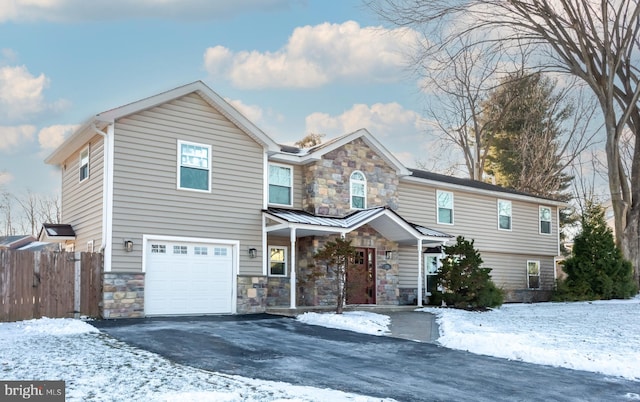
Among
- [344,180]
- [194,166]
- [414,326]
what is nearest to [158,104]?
[194,166]

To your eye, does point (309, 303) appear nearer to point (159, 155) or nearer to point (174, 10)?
point (159, 155)

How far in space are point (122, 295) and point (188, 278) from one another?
179 cm

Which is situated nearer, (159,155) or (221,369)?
(221,369)

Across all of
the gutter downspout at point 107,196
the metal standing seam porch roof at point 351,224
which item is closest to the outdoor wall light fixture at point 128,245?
the gutter downspout at point 107,196

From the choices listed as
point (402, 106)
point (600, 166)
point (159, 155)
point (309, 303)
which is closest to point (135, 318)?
point (159, 155)

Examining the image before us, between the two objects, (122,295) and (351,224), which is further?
(351,224)

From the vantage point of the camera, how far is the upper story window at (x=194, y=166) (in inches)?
603

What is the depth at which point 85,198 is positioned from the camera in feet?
52.3

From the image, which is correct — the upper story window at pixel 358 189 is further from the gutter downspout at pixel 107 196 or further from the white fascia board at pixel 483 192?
the gutter downspout at pixel 107 196

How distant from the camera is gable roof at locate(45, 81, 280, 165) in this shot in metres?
14.2

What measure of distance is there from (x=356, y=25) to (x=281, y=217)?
8.79 meters

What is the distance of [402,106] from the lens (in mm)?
Answer: 30031

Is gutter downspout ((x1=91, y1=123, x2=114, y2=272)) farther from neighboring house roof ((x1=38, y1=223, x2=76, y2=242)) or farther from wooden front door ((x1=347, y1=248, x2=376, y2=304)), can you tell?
wooden front door ((x1=347, y1=248, x2=376, y2=304))

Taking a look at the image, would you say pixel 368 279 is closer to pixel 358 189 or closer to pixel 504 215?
pixel 358 189
